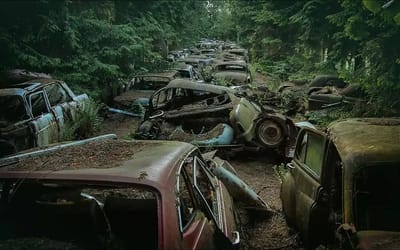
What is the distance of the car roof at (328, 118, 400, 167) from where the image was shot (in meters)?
4.24

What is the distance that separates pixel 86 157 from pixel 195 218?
113cm

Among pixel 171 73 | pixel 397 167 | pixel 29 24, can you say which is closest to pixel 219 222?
pixel 397 167

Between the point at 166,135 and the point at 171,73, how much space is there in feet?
20.9

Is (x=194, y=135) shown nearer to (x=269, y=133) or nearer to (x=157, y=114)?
(x=157, y=114)

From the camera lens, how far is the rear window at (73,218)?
351 centimetres

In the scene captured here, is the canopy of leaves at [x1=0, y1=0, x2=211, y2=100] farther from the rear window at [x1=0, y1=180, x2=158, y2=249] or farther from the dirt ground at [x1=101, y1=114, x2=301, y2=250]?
the rear window at [x1=0, y1=180, x2=158, y2=249]

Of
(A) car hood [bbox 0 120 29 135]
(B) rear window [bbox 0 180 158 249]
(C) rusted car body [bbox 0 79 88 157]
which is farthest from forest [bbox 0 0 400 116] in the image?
(B) rear window [bbox 0 180 158 249]

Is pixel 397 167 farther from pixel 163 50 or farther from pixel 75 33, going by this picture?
pixel 163 50

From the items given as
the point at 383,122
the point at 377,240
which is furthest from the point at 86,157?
the point at 383,122

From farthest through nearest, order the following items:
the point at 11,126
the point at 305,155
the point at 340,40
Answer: the point at 340,40 → the point at 11,126 → the point at 305,155

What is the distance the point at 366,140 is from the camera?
15.0 ft

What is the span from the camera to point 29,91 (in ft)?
30.9

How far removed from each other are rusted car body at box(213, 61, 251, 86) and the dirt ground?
20.4 feet

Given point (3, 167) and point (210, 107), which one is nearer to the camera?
point (3, 167)
